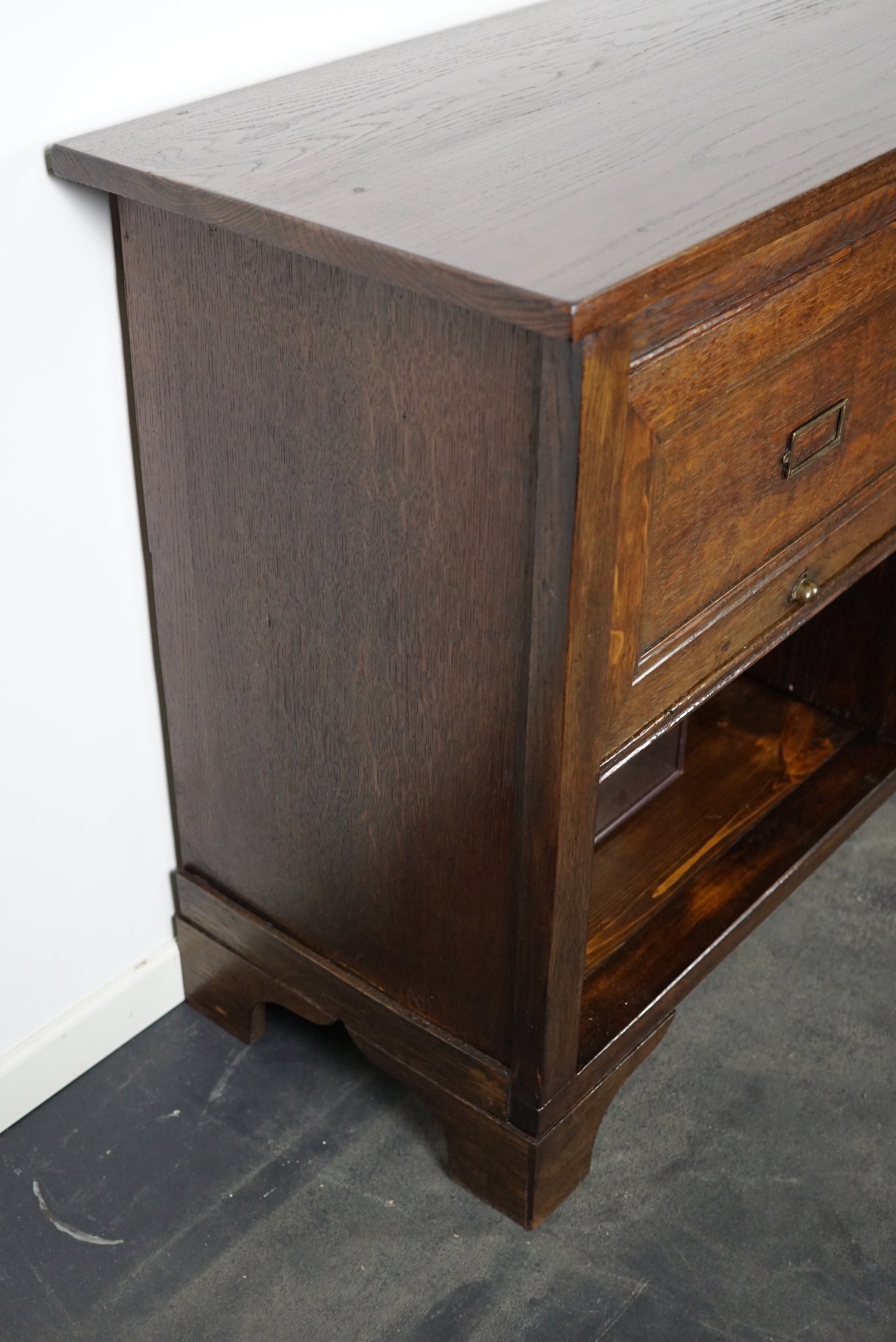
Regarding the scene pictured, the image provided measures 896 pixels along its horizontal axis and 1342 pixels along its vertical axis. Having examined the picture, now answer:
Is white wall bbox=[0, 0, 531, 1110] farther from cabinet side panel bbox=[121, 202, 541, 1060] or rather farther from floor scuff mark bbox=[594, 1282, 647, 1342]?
floor scuff mark bbox=[594, 1282, 647, 1342]

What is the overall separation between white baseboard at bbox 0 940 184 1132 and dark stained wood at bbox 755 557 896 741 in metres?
0.83

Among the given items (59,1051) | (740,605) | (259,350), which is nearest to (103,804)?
(59,1051)

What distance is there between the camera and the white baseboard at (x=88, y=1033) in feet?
4.46

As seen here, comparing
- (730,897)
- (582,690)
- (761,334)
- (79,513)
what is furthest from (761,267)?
(730,897)

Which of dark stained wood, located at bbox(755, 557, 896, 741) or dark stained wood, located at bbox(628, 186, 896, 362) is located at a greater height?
dark stained wood, located at bbox(628, 186, 896, 362)

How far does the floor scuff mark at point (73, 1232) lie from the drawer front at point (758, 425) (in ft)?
2.33

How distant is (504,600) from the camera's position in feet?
3.22

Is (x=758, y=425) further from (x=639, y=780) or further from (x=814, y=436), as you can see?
(x=639, y=780)

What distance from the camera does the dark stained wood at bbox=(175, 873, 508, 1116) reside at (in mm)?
1227

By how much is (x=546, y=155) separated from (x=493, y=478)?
10.2 inches

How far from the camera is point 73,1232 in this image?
4.14ft

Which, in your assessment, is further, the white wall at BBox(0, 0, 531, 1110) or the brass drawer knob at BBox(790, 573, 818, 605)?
the brass drawer knob at BBox(790, 573, 818, 605)

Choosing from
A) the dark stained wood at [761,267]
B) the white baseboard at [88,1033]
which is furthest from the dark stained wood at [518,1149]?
the dark stained wood at [761,267]

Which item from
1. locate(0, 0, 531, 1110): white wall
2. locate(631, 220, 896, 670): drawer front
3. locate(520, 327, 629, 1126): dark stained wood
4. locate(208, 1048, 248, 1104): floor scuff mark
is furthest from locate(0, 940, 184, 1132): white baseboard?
locate(631, 220, 896, 670): drawer front
